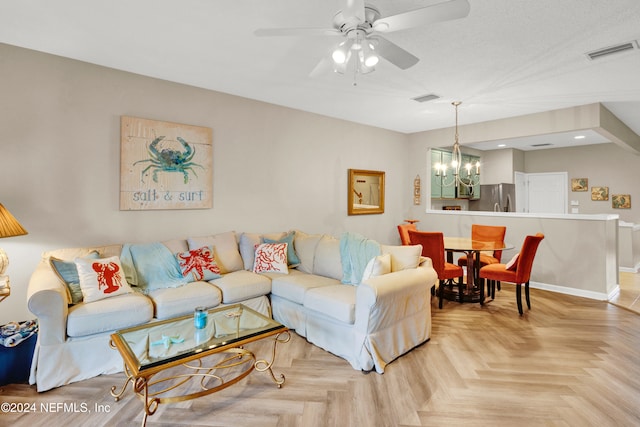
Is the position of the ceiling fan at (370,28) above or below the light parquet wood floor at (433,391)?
above

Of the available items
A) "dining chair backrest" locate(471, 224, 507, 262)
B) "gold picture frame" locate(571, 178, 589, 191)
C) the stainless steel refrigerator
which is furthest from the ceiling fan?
"gold picture frame" locate(571, 178, 589, 191)

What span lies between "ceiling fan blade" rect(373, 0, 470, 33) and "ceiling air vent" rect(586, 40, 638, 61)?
6.58ft

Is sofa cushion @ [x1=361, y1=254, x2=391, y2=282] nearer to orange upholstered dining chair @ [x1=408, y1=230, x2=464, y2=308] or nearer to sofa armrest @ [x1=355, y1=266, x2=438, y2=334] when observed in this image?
sofa armrest @ [x1=355, y1=266, x2=438, y2=334]

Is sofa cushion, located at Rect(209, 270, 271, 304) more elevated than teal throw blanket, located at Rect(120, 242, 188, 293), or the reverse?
teal throw blanket, located at Rect(120, 242, 188, 293)

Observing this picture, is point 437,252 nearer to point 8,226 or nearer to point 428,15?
point 428,15

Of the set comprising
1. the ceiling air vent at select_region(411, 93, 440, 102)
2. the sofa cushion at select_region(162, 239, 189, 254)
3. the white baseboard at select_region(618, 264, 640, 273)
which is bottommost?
the white baseboard at select_region(618, 264, 640, 273)

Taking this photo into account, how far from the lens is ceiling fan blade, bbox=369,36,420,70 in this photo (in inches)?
84.6

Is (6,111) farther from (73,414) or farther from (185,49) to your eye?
(73,414)

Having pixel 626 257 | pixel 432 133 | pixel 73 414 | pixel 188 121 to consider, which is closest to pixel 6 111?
pixel 188 121

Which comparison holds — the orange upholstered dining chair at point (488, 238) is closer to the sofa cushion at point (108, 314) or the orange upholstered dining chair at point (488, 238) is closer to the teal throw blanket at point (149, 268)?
the teal throw blanket at point (149, 268)

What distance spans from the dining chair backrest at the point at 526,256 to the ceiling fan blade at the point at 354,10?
3.06 m

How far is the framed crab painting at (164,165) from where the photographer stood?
11.2ft

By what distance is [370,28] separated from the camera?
2.12m

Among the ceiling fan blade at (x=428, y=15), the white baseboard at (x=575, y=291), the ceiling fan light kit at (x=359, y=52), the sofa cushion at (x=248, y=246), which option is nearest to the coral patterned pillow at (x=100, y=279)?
the sofa cushion at (x=248, y=246)
